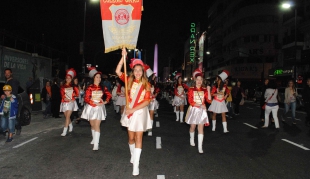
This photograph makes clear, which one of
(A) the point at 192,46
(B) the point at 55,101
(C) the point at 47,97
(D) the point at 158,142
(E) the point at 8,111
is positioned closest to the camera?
(E) the point at 8,111

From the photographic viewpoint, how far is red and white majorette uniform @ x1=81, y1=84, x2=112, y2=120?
738cm

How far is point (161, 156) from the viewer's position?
683cm

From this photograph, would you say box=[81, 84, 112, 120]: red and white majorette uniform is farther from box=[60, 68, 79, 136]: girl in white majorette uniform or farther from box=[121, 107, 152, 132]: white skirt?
box=[121, 107, 152, 132]: white skirt

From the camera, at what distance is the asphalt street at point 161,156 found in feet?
18.1

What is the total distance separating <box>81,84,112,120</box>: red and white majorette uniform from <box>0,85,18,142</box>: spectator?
2276 millimetres

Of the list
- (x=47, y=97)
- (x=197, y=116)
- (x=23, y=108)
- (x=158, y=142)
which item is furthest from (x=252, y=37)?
(x=197, y=116)

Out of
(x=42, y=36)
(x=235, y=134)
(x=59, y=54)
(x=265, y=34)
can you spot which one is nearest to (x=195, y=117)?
(x=235, y=134)

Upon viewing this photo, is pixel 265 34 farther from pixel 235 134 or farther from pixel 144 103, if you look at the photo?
pixel 144 103

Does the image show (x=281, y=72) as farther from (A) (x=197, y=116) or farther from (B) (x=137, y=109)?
(B) (x=137, y=109)

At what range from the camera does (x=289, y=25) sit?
40.4m

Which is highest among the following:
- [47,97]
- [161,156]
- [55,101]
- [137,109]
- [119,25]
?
[119,25]

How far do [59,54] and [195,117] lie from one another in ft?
105

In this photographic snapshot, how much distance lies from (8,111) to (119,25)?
4297mm

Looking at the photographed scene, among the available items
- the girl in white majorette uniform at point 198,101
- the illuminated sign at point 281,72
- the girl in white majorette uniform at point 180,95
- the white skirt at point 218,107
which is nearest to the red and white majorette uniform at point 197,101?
the girl in white majorette uniform at point 198,101
